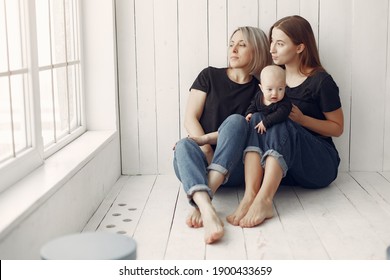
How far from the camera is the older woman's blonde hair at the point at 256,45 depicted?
2744mm

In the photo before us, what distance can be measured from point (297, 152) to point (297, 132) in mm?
81

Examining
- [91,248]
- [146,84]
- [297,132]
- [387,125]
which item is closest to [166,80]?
[146,84]

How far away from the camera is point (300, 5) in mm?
2904

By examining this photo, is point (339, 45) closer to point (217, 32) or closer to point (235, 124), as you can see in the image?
point (217, 32)

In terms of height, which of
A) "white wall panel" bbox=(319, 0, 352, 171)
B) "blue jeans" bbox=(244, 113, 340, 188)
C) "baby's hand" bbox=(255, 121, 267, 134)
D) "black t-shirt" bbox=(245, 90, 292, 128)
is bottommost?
"blue jeans" bbox=(244, 113, 340, 188)

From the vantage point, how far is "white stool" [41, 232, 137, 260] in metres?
1.37

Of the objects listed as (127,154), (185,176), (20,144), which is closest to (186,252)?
(185,176)

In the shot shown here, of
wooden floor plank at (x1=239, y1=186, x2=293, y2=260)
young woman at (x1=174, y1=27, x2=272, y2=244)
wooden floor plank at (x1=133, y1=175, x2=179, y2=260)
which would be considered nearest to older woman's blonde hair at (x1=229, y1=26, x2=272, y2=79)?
young woman at (x1=174, y1=27, x2=272, y2=244)

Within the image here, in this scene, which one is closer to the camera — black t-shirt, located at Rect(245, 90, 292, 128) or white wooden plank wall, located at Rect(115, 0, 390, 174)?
black t-shirt, located at Rect(245, 90, 292, 128)

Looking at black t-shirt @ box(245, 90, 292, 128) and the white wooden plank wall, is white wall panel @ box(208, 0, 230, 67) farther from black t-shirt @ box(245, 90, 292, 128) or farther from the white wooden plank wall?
black t-shirt @ box(245, 90, 292, 128)

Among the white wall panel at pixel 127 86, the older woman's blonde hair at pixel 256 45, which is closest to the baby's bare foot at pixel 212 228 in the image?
the older woman's blonde hair at pixel 256 45

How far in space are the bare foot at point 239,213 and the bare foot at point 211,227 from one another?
0.09m

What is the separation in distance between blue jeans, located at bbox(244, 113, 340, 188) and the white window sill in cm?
63

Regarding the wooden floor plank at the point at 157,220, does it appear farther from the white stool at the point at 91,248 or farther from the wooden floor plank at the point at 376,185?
the wooden floor plank at the point at 376,185
